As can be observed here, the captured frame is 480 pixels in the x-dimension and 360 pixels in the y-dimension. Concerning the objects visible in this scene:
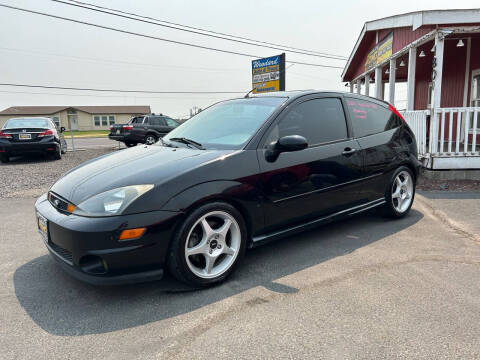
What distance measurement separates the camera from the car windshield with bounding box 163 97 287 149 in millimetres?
3367

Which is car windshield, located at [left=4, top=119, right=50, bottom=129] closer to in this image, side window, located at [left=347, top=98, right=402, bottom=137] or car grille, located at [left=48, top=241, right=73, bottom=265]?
car grille, located at [left=48, top=241, right=73, bottom=265]

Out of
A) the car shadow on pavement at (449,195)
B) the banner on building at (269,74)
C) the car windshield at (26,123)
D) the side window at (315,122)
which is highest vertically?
the banner on building at (269,74)

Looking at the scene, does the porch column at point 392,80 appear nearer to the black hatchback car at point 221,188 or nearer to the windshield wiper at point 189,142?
the black hatchback car at point 221,188

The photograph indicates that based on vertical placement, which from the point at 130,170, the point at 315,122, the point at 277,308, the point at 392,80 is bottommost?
the point at 277,308

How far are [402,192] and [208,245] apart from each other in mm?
3017

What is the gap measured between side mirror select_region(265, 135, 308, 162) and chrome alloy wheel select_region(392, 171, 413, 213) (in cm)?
194

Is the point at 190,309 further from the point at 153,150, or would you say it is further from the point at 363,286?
the point at 153,150

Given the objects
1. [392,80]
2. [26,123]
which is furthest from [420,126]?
[26,123]

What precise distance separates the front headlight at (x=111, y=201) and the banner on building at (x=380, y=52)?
36.2ft

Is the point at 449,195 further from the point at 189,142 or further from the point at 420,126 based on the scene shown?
the point at 189,142

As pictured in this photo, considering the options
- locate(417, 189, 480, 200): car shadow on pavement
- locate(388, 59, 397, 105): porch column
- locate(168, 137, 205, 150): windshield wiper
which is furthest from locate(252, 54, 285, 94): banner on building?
locate(168, 137, 205, 150): windshield wiper

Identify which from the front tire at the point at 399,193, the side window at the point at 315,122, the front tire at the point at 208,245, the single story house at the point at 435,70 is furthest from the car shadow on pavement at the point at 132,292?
the single story house at the point at 435,70

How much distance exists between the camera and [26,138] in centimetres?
1081

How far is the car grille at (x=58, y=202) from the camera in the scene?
2824 millimetres
